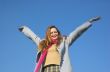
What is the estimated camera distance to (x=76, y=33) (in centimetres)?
738

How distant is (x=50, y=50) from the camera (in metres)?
7.38

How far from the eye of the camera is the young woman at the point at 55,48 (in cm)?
711

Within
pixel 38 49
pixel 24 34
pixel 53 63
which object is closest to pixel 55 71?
pixel 53 63

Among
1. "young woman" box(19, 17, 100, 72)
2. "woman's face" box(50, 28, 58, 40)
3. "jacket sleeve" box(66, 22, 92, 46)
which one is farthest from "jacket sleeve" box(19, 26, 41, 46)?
"jacket sleeve" box(66, 22, 92, 46)

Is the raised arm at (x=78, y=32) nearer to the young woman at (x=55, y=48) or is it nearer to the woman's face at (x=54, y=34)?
the young woman at (x=55, y=48)

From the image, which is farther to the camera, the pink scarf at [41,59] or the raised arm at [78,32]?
the raised arm at [78,32]

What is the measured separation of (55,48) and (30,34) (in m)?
0.82

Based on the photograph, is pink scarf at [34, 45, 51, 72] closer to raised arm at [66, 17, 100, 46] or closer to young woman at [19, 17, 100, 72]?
young woman at [19, 17, 100, 72]

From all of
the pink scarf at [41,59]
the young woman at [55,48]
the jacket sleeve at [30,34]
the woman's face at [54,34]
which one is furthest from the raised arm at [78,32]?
the jacket sleeve at [30,34]

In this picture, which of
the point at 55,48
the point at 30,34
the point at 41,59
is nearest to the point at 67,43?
the point at 55,48

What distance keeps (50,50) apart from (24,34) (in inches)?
37.9

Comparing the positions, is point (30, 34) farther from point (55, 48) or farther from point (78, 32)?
point (78, 32)

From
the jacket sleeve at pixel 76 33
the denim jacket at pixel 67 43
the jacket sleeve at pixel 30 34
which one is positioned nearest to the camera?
the denim jacket at pixel 67 43

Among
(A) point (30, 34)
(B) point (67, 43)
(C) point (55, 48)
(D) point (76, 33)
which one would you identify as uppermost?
(A) point (30, 34)
